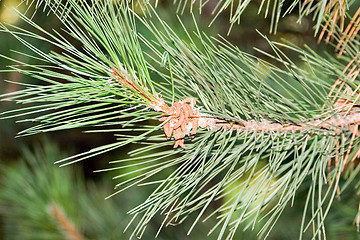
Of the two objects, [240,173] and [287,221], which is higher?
[240,173]

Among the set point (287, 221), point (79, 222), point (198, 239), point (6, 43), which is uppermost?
Answer: point (6, 43)

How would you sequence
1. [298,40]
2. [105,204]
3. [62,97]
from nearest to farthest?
[62,97] → [105,204] → [298,40]

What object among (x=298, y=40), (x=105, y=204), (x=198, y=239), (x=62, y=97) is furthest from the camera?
(x=298, y=40)

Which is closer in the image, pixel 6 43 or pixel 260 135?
pixel 260 135

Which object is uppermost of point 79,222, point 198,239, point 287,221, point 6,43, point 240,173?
point 240,173

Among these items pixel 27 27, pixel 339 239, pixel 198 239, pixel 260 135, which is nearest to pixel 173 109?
pixel 260 135

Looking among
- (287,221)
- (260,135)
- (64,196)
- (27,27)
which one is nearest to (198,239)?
(287,221)

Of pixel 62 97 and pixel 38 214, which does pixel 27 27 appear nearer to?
pixel 38 214

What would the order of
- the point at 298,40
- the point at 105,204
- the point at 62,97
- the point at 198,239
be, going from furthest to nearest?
the point at 298,40 → the point at 105,204 → the point at 198,239 → the point at 62,97

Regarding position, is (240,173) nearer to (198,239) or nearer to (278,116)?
(278,116)
